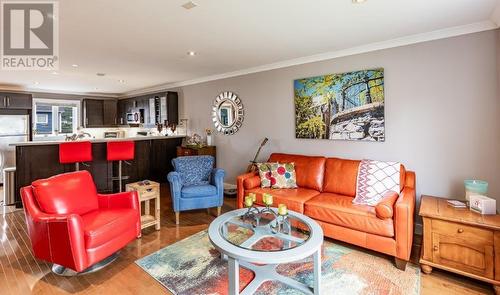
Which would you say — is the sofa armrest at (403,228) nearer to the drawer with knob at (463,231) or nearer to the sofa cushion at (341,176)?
the drawer with knob at (463,231)

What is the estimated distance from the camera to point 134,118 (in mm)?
7562

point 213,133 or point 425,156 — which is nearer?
point 425,156

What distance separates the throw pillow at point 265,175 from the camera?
11.9 feet

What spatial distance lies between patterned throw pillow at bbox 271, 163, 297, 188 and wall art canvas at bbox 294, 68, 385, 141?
674mm

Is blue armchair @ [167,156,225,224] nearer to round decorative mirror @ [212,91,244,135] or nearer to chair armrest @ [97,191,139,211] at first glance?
chair armrest @ [97,191,139,211]

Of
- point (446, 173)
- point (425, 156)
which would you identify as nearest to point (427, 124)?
point (425, 156)

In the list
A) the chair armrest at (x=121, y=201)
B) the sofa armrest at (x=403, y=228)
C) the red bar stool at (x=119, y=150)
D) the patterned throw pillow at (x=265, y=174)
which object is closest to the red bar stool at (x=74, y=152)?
the red bar stool at (x=119, y=150)

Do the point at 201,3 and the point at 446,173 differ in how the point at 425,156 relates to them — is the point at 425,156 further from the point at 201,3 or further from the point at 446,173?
the point at 201,3

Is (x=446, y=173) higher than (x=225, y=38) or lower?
lower

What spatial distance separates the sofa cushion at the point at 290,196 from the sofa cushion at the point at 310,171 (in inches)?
4.1

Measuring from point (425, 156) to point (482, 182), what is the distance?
1.94ft

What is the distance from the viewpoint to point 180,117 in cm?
636

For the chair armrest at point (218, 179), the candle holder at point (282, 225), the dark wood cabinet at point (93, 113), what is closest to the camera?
the candle holder at point (282, 225)

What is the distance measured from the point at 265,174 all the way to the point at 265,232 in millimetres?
1470
